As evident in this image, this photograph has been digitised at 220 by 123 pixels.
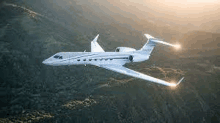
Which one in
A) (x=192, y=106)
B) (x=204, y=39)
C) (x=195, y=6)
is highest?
(x=195, y=6)

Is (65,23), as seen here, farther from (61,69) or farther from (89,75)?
(89,75)

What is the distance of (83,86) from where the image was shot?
21.2 metres

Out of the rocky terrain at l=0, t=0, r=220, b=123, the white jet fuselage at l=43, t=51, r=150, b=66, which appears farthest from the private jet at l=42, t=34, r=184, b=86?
the rocky terrain at l=0, t=0, r=220, b=123

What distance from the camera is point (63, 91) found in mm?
19625

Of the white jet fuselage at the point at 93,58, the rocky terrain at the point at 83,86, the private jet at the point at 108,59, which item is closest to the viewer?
the rocky terrain at the point at 83,86

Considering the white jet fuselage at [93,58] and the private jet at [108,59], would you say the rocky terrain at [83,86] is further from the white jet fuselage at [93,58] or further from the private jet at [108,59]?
the white jet fuselage at [93,58]

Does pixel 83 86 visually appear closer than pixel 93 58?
Yes

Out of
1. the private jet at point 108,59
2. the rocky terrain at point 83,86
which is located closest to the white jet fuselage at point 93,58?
the private jet at point 108,59

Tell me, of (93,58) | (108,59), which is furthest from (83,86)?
(108,59)

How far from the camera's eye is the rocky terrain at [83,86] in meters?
16.2

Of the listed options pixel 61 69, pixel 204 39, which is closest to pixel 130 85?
pixel 61 69

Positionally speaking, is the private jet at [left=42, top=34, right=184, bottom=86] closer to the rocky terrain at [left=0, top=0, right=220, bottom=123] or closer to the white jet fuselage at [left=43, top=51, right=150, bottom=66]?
the white jet fuselage at [left=43, top=51, right=150, bottom=66]

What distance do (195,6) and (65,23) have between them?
10839 cm

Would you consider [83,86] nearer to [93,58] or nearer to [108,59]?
[93,58]
